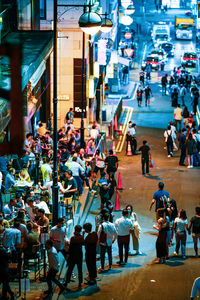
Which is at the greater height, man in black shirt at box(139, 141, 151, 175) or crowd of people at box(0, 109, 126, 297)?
crowd of people at box(0, 109, 126, 297)

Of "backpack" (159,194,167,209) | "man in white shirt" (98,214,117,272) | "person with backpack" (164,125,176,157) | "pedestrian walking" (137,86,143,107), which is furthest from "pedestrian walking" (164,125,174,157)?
"man in white shirt" (98,214,117,272)

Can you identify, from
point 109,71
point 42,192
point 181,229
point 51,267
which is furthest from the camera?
point 109,71

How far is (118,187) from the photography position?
77.3 ft

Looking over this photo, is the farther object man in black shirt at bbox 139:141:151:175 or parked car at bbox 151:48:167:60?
parked car at bbox 151:48:167:60

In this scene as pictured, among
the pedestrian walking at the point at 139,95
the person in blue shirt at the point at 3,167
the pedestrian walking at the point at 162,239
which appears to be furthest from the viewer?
the pedestrian walking at the point at 139,95

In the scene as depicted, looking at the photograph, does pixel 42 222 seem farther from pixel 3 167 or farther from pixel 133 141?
pixel 133 141

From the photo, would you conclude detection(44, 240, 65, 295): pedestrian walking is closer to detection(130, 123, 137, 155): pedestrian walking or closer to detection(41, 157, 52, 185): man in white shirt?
detection(41, 157, 52, 185): man in white shirt

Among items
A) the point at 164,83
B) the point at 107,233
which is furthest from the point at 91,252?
the point at 164,83

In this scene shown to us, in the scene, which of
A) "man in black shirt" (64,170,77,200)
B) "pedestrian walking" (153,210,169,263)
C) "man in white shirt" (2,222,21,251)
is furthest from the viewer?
"man in black shirt" (64,170,77,200)

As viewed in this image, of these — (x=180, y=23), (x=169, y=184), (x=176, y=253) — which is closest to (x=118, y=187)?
(x=169, y=184)

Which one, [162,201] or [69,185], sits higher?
[69,185]

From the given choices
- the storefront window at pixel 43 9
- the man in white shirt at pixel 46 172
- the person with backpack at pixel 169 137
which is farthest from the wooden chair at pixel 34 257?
the storefront window at pixel 43 9

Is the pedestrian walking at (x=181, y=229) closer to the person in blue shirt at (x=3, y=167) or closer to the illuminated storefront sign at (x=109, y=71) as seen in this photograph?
the person in blue shirt at (x=3, y=167)

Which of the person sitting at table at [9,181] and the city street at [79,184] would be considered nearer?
the city street at [79,184]
